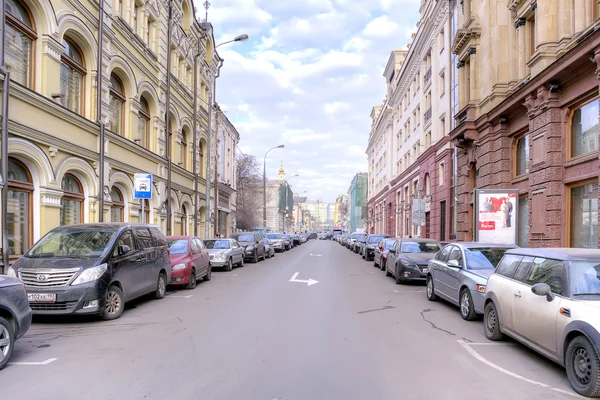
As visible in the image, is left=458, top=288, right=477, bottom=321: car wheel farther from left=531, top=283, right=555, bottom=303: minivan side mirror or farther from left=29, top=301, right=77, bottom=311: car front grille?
left=29, top=301, right=77, bottom=311: car front grille

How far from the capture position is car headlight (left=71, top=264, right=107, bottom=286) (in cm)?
793

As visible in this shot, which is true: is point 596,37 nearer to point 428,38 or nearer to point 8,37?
point 8,37

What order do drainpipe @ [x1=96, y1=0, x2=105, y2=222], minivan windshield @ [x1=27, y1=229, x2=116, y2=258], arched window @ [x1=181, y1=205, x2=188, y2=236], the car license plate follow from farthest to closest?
arched window @ [x1=181, y1=205, x2=188, y2=236], drainpipe @ [x1=96, y1=0, x2=105, y2=222], minivan windshield @ [x1=27, y1=229, x2=116, y2=258], the car license plate

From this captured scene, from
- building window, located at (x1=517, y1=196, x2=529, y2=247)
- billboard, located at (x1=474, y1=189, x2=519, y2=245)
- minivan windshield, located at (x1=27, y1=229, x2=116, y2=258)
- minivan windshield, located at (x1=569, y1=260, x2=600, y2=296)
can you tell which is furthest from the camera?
building window, located at (x1=517, y1=196, x2=529, y2=247)

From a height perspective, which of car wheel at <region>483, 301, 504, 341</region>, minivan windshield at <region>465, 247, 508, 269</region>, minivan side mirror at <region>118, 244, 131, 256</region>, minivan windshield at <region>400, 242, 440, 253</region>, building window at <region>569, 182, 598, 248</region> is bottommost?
car wheel at <region>483, 301, 504, 341</region>

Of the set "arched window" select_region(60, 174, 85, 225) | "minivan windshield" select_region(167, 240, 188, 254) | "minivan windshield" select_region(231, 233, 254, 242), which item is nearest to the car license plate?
"minivan windshield" select_region(167, 240, 188, 254)

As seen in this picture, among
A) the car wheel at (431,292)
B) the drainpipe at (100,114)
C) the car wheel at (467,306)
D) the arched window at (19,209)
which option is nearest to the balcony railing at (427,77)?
the drainpipe at (100,114)

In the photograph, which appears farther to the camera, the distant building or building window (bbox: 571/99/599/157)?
the distant building

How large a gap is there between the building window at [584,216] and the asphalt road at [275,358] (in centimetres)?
630

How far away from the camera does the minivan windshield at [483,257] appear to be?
922cm

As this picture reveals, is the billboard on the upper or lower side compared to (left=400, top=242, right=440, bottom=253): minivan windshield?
upper

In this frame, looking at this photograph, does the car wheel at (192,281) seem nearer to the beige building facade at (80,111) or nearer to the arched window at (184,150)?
the beige building facade at (80,111)

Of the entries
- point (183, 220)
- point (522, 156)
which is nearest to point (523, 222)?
point (522, 156)

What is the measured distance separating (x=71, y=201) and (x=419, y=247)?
38.3 ft
